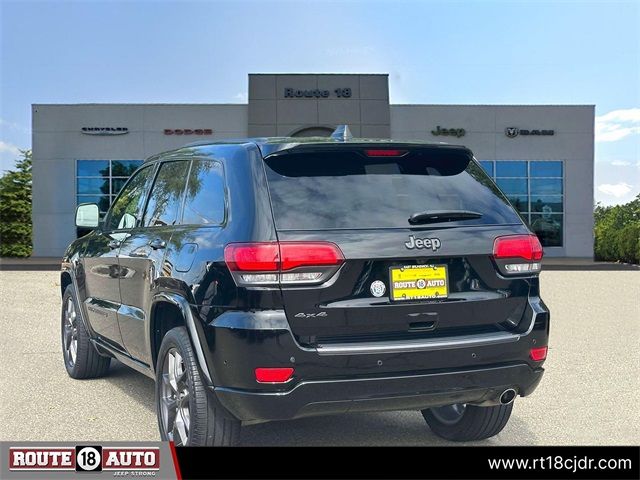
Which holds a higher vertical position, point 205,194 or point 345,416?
→ point 205,194

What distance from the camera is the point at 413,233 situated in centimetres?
387

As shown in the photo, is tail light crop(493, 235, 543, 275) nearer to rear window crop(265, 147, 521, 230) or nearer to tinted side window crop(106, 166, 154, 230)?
rear window crop(265, 147, 521, 230)

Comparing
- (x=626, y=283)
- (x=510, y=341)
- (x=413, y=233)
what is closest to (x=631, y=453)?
(x=510, y=341)

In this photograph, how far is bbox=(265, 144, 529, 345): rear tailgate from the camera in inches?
146

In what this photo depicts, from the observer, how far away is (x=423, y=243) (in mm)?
3865

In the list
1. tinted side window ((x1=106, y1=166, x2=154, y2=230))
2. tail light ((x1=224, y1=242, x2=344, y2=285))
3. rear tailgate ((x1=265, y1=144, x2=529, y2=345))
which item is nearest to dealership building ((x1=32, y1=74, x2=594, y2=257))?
tinted side window ((x1=106, y1=166, x2=154, y2=230))

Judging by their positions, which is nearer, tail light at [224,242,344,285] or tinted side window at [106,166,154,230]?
tail light at [224,242,344,285]

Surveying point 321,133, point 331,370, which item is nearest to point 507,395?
point 331,370

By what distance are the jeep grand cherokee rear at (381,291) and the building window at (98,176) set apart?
102 ft

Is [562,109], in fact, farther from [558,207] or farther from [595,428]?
[595,428]

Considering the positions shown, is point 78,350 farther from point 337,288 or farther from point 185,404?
point 337,288

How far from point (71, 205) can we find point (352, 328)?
3247cm

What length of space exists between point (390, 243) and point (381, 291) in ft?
0.83

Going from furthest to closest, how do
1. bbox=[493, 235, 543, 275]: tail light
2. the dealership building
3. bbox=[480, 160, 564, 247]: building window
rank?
bbox=[480, 160, 564, 247]: building window → the dealership building → bbox=[493, 235, 543, 275]: tail light
